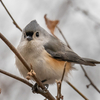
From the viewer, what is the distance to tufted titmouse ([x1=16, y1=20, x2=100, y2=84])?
1860 mm

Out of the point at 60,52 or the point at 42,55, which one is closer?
the point at 42,55

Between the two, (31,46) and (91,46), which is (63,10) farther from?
(31,46)

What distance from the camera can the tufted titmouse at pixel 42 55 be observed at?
186 cm

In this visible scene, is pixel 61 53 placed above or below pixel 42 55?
below

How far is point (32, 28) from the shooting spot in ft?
6.64

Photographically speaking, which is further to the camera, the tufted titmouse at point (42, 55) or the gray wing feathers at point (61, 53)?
the gray wing feathers at point (61, 53)

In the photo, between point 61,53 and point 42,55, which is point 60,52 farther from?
point 42,55

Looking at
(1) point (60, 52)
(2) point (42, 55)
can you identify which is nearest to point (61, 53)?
(1) point (60, 52)

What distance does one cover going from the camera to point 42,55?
190 cm

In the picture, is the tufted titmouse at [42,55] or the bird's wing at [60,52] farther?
the bird's wing at [60,52]

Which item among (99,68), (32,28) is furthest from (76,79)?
(32,28)

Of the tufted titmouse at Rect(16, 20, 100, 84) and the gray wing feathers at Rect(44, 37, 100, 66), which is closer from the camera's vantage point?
the tufted titmouse at Rect(16, 20, 100, 84)

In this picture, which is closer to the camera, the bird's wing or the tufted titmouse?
the tufted titmouse

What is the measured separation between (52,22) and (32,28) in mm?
234
